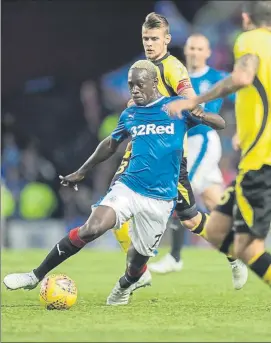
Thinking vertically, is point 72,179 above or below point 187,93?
below

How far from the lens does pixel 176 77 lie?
30.5 feet

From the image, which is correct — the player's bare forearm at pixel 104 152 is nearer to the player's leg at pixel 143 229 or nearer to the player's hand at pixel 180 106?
the player's leg at pixel 143 229

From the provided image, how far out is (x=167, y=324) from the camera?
7531 mm

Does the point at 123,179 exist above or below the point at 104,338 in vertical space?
above

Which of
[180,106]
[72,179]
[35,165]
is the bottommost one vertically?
[35,165]

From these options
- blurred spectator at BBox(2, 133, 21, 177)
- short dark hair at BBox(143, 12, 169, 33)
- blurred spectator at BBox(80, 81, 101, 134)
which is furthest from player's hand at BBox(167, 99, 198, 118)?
blurred spectator at BBox(80, 81, 101, 134)

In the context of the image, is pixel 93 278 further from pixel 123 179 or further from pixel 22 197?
pixel 22 197

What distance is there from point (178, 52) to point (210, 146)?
7.91m

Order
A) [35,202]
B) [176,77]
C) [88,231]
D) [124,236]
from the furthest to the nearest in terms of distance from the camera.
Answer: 1. [35,202]
2. [124,236]
3. [176,77]
4. [88,231]

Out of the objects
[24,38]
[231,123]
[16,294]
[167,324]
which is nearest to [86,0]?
[24,38]

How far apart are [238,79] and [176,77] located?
90.1 inches

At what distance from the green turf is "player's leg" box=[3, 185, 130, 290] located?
23 cm

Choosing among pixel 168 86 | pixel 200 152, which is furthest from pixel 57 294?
pixel 200 152

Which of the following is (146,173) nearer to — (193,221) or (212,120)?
(212,120)
